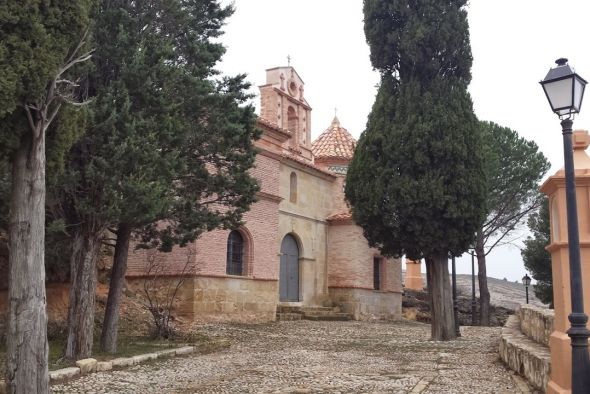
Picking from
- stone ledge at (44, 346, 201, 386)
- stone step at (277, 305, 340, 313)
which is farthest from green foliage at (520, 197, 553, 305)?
stone ledge at (44, 346, 201, 386)

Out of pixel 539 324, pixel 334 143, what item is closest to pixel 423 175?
pixel 539 324

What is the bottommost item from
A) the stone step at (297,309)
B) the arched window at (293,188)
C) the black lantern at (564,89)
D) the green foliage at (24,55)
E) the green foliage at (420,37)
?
the stone step at (297,309)

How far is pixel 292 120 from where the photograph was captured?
2431cm

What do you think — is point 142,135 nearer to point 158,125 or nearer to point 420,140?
point 158,125

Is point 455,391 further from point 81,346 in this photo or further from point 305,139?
point 305,139

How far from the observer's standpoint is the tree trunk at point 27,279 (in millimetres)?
5984

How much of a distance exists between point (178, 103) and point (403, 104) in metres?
6.72

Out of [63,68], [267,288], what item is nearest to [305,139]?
[267,288]

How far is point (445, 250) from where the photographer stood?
1407 centimetres

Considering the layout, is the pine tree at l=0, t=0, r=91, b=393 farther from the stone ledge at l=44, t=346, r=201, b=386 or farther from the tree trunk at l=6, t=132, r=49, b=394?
the stone ledge at l=44, t=346, r=201, b=386

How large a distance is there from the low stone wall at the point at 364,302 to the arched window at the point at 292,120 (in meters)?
6.88

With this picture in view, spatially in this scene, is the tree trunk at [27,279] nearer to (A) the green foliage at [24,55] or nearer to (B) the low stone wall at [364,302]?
(A) the green foliage at [24,55]

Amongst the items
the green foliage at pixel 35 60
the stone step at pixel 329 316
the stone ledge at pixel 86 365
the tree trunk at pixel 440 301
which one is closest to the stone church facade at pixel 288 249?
the stone step at pixel 329 316

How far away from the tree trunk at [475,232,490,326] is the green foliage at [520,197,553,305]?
3.73m
